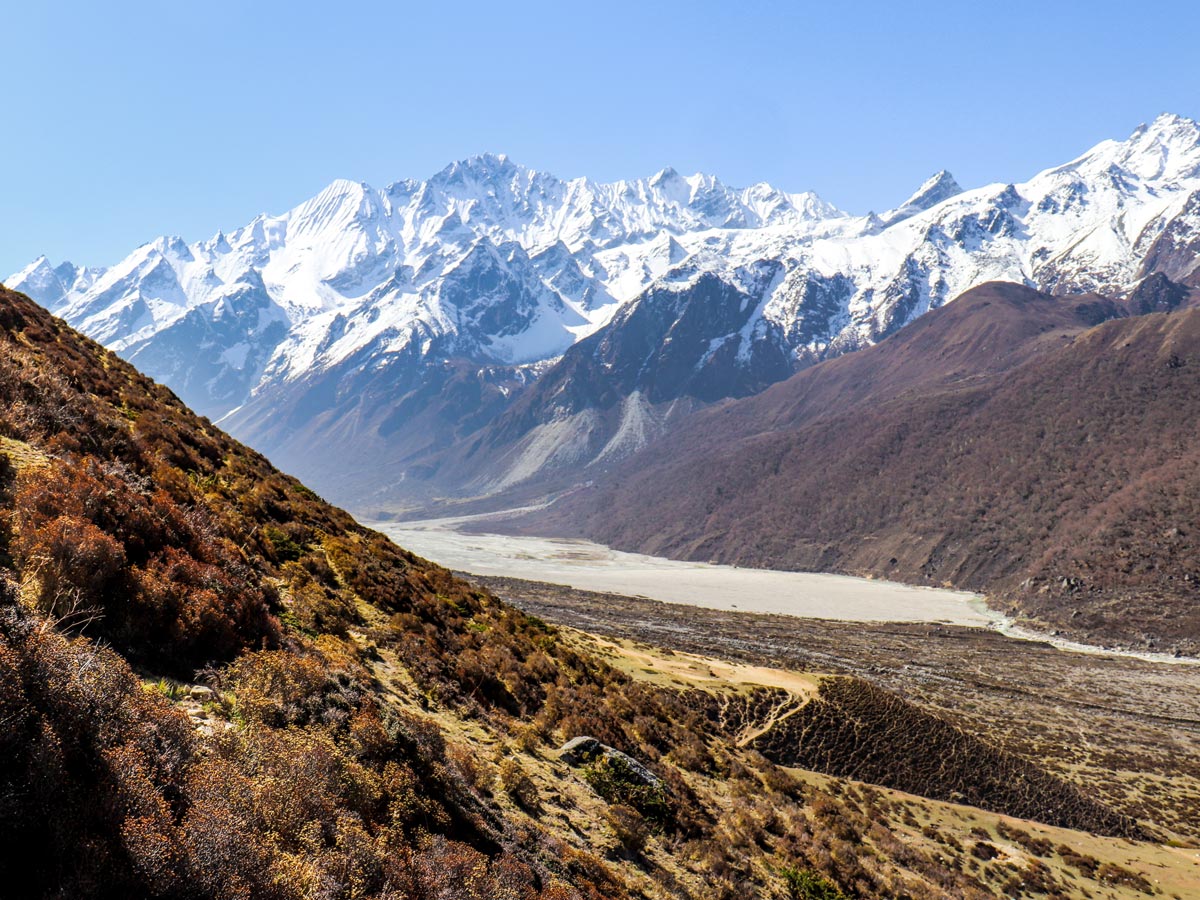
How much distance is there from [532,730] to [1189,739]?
75.1 metres

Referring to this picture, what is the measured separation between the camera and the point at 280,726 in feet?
30.6

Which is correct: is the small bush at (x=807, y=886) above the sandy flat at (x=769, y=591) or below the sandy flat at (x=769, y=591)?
above

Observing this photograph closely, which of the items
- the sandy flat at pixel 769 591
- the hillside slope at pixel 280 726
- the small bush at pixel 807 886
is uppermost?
the hillside slope at pixel 280 726

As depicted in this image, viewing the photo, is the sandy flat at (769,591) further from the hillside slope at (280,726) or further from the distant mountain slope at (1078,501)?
the hillside slope at (280,726)

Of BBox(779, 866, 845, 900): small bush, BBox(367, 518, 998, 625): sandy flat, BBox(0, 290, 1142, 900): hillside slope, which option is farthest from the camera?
BBox(367, 518, 998, 625): sandy flat

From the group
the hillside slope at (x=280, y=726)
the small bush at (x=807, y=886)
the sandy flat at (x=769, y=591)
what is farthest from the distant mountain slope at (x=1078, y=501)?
the hillside slope at (x=280, y=726)

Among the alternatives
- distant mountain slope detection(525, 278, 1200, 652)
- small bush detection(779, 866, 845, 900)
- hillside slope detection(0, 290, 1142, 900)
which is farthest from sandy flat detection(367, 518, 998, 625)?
small bush detection(779, 866, 845, 900)

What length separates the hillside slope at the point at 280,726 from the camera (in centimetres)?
590

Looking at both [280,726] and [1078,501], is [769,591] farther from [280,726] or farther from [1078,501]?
[280,726]

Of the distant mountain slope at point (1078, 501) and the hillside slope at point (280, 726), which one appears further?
the distant mountain slope at point (1078, 501)

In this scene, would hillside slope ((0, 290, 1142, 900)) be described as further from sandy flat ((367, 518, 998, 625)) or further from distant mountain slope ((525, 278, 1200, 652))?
distant mountain slope ((525, 278, 1200, 652))

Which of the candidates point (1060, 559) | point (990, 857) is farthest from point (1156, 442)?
point (990, 857)

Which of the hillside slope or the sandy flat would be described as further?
the sandy flat

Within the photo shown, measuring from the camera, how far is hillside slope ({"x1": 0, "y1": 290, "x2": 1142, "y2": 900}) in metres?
5.90
